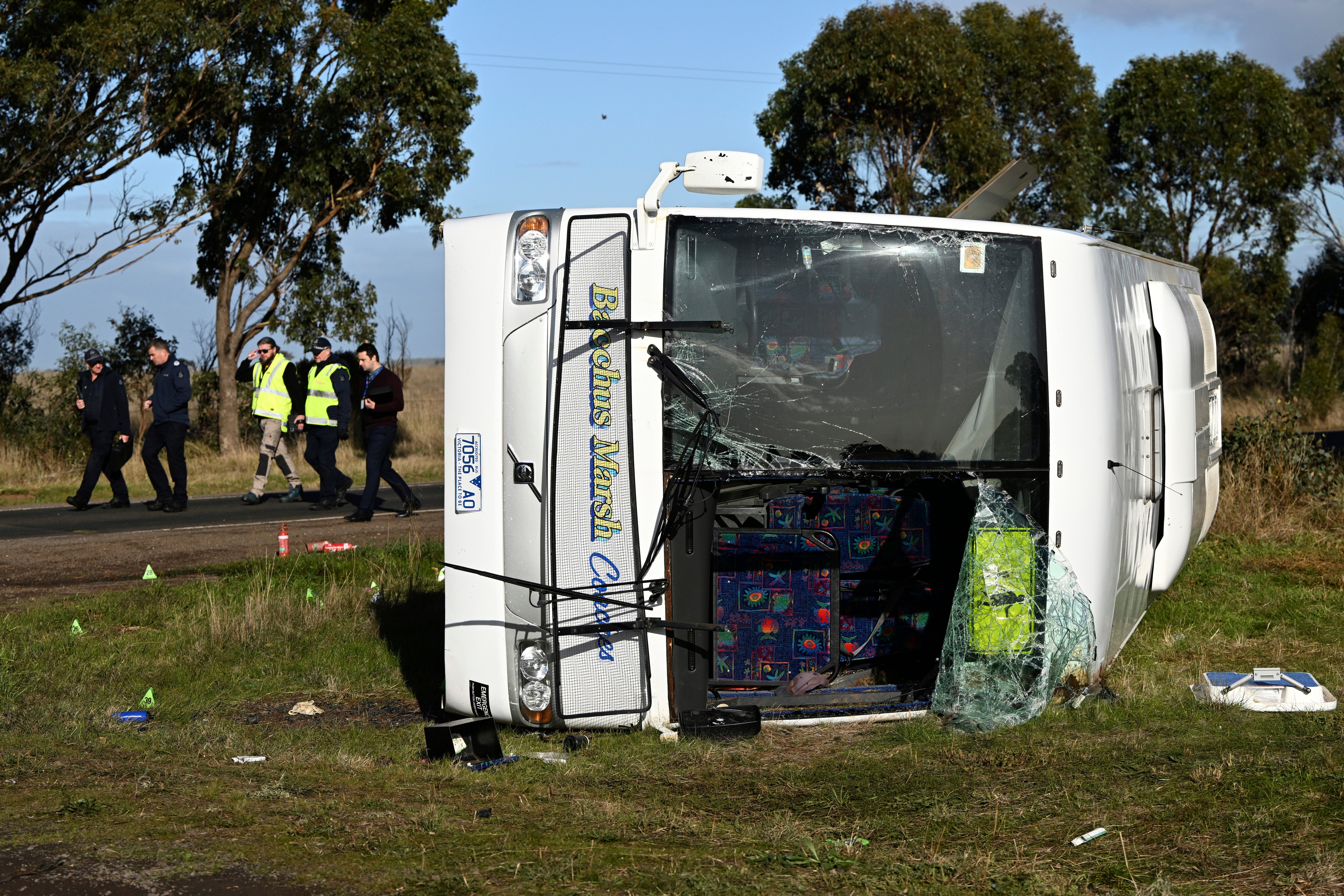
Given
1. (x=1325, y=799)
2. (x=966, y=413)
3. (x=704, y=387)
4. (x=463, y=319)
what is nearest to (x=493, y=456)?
(x=463, y=319)

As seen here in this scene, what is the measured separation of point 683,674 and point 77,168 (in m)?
18.4

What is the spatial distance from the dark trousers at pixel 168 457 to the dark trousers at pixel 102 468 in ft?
1.22

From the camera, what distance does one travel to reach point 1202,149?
3759cm

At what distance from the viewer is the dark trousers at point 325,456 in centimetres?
1453

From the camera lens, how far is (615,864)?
3.66m

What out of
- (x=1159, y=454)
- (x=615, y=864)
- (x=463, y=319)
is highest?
(x=463, y=319)

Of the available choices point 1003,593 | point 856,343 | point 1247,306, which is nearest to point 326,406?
point 856,343

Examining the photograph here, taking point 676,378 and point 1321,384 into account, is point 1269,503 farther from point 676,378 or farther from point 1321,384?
point 1321,384

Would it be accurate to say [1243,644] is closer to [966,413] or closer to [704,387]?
[966,413]

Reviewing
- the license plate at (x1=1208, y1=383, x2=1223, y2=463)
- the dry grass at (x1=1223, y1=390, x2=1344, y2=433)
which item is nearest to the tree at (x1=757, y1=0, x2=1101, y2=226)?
the dry grass at (x1=1223, y1=390, x2=1344, y2=433)

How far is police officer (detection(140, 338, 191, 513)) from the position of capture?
1417cm

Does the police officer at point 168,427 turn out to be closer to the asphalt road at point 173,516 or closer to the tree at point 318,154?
the asphalt road at point 173,516

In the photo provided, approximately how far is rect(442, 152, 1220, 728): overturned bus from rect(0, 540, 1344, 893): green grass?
35 cm

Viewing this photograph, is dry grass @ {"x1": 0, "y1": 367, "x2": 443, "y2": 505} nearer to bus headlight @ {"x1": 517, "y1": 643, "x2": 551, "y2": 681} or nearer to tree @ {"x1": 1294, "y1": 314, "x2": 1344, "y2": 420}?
bus headlight @ {"x1": 517, "y1": 643, "x2": 551, "y2": 681}
